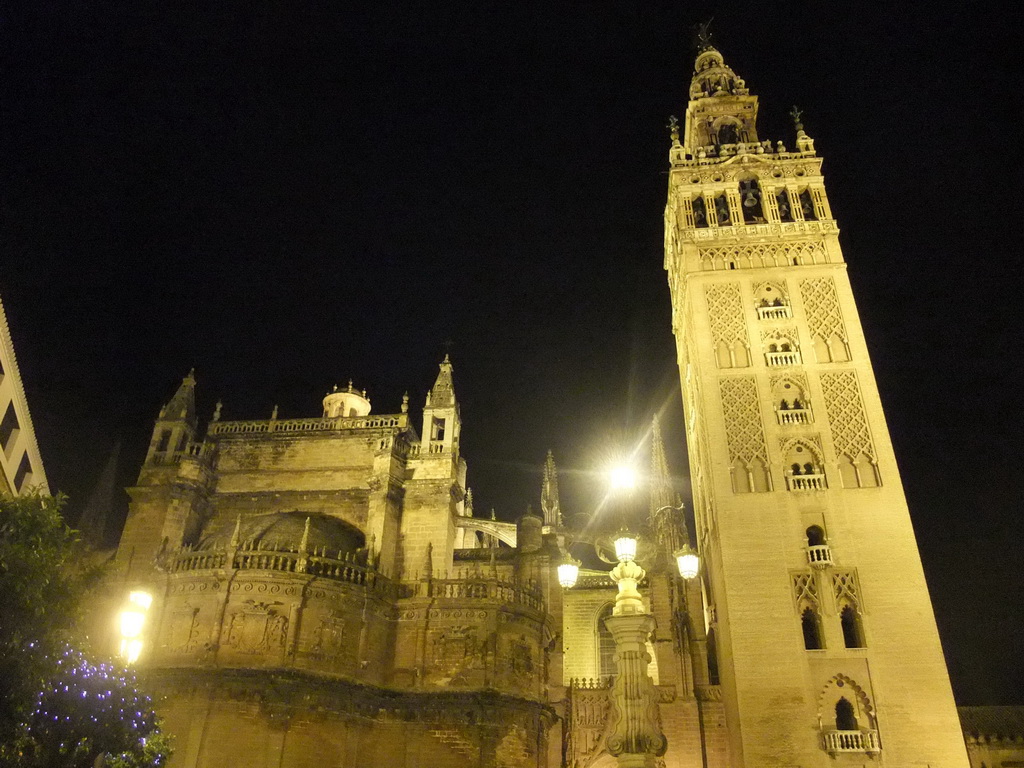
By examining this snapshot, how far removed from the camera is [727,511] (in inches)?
1164

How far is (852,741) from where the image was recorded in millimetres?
24891

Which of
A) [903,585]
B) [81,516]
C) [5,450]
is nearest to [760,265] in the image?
[903,585]

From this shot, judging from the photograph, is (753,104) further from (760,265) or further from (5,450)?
(5,450)

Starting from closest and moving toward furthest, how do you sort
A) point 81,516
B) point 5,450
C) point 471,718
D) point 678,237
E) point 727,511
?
point 471,718
point 727,511
point 5,450
point 678,237
point 81,516

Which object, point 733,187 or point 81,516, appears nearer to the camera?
point 733,187

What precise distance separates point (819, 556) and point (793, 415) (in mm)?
6191

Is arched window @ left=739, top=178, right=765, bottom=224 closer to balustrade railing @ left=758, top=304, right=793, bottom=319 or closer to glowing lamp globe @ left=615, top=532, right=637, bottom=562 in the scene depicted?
balustrade railing @ left=758, top=304, right=793, bottom=319

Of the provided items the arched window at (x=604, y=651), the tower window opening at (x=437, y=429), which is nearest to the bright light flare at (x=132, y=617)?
the tower window opening at (x=437, y=429)

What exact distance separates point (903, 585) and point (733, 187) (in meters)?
21.4

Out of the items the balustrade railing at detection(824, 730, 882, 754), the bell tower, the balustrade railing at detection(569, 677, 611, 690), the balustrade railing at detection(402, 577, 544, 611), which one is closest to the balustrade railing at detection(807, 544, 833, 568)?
the bell tower

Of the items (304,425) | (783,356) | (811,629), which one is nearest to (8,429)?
(304,425)

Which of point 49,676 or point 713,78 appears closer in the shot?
point 49,676

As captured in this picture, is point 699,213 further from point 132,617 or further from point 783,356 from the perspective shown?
point 132,617

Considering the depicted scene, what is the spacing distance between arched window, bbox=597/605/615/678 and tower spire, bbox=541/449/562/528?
534 cm
